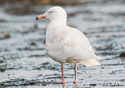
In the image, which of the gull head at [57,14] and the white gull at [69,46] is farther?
the gull head at [57,14]

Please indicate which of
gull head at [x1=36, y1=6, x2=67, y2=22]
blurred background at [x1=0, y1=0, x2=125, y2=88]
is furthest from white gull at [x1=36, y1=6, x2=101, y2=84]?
blurred background at [x1=0, y1=0, x2=125, y2=88]

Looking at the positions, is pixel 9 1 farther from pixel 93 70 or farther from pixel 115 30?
pixel 93 70

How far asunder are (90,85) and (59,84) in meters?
0.73

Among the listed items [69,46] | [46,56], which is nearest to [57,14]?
[69,46]

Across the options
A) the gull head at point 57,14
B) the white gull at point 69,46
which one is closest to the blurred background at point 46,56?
the white gull at point 69,46

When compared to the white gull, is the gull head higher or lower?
higher

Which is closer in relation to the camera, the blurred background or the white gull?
the white gull

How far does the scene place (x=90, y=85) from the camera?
847cm

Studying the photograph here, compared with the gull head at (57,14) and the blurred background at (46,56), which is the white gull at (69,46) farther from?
the blurred background at (46,56)

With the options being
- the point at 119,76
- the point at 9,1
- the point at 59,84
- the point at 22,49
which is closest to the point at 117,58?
the point at 119,76

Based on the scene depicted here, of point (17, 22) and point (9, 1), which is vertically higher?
point (9, 1)

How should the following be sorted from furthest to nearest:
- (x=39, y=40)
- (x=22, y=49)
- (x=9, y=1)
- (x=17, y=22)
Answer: (x=9, y=1) < (x=17, y=22) < (x=39, y=40) < (x=22, y=49)

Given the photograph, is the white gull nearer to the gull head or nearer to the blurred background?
the gull head

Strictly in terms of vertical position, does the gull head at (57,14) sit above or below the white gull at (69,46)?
above
